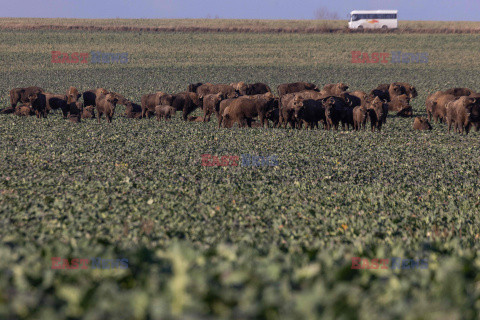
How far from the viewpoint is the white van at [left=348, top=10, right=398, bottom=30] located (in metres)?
88.7

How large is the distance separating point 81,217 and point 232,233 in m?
2.96

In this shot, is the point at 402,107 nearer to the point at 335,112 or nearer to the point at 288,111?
the point at 335,112

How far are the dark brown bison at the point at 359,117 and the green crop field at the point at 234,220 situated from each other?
3.09 ft

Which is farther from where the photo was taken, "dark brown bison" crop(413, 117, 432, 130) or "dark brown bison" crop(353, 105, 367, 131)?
"dark brown bison" crop(413, 117, 432, 130)

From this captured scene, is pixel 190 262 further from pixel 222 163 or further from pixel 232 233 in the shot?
pixel 222 163

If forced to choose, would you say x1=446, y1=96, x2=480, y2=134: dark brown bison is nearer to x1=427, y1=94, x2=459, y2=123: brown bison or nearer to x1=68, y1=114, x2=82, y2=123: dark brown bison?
x1=427, y1=94, x2=459, y2=123: brown bison

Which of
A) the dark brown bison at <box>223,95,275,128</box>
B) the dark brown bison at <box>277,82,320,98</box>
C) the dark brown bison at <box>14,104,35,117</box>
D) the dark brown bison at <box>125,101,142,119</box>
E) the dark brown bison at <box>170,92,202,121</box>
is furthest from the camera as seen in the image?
the dark brown bison at <box>277,82,320,98</box>

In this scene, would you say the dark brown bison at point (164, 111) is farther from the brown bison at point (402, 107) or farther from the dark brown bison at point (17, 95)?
the brown bison at point (402, 107)

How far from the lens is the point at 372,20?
8900 cm

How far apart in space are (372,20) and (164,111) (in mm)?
68234

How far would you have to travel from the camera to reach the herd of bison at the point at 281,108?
24203mm

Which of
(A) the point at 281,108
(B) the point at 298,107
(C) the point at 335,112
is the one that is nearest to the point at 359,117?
(C) the point at 335,112

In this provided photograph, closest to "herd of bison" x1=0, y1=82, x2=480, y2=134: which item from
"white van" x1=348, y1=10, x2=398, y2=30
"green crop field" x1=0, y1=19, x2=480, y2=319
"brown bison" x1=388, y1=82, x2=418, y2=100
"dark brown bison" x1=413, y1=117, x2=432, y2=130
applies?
"dark brown bison" x1=413, y1=117, x2=432, y2=130

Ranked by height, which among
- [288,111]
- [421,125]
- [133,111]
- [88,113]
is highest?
[288,111]
